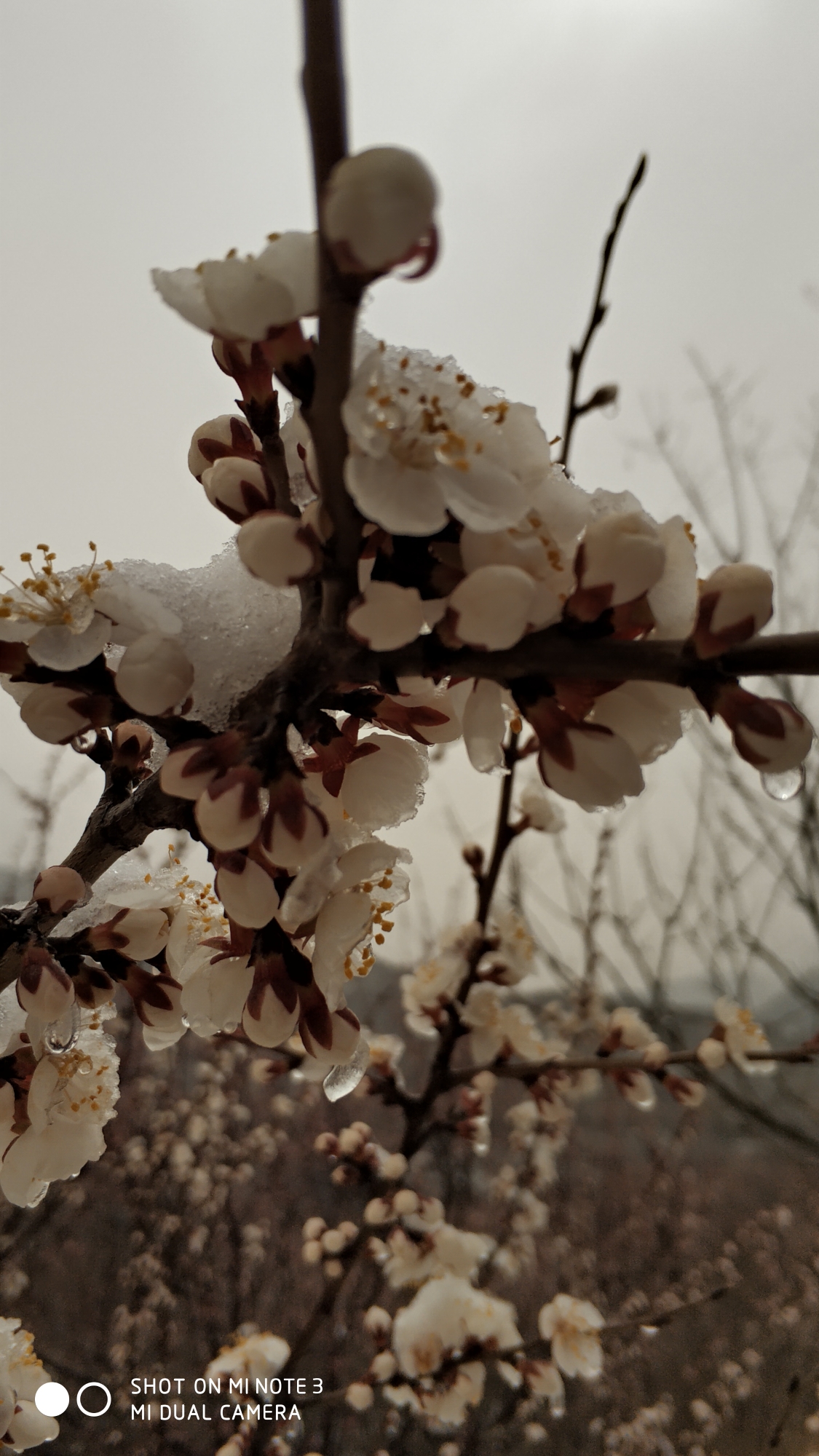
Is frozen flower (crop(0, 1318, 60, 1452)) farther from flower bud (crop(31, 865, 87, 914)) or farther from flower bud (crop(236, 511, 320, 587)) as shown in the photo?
flower bud (crop(236, 511, 320, 587))

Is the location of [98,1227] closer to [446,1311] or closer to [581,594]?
[446,1311]

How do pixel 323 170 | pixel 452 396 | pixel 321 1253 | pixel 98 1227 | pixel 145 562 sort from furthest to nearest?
1. pixel 98 1227
2. pixel 321 1253
3. pixel 145 562
4. pixel 452 396
5. pixel 323 170

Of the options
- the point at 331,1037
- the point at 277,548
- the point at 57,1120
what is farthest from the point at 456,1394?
the point at 277,548

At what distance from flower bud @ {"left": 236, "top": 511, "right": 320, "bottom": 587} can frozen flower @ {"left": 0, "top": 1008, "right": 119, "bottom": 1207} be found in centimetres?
33

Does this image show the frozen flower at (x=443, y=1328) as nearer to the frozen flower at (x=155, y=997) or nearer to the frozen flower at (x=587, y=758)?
the frozen flower at (x=155, y=997)

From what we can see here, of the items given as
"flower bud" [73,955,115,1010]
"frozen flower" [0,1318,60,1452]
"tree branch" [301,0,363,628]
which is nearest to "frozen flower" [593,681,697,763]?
"tree branch" [301,0,363,628]

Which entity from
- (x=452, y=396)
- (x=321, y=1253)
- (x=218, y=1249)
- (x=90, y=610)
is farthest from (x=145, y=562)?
(x=218, y=1249)

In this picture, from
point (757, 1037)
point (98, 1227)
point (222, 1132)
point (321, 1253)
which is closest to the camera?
point (757, 1037)

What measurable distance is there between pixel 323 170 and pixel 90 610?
20 centimetres

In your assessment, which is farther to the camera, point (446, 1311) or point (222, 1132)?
point (222, 1132)

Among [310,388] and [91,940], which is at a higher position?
[310,388]

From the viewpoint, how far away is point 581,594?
288 mm

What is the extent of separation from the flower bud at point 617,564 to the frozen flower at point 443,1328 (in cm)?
136

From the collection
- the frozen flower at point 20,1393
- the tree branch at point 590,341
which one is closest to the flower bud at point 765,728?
the tree branch at point 590,341
